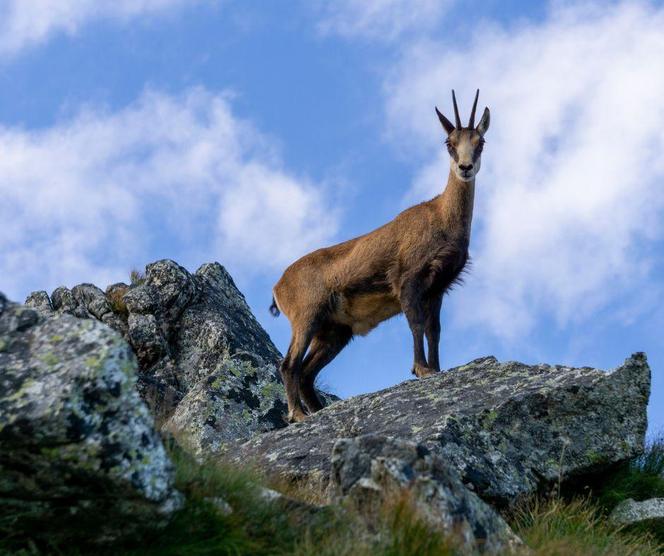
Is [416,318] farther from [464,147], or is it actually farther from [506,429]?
[506,429]

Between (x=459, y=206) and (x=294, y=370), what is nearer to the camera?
(x=294, y=370)

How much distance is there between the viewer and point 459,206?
13.9 metres

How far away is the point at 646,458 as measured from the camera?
10.4 meters

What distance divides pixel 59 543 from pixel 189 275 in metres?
13.3

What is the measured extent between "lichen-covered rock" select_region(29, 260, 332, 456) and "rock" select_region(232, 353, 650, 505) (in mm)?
3362

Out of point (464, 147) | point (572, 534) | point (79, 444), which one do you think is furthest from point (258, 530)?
point (464, 147)

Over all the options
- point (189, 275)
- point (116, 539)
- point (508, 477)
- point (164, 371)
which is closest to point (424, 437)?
point (508, 477)

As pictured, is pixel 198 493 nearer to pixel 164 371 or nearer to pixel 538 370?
pixel 538 370

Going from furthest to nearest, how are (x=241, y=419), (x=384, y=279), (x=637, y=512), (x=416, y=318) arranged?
(x=384, y=279) → (x=416, y=318) → (x=241, y=419) → (x=637, y=512)

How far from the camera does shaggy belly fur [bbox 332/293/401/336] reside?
13.6m

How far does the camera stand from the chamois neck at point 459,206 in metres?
13.8

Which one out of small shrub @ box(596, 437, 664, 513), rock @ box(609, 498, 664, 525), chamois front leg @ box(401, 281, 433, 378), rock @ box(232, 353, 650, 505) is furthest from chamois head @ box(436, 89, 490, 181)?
rock @ box(609, 498, 664, 525)

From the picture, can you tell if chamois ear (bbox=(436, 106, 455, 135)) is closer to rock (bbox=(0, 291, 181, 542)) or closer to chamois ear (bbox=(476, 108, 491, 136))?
chamois ear (bbox=(476, 108, 491, 136))

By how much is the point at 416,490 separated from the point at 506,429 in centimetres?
389
